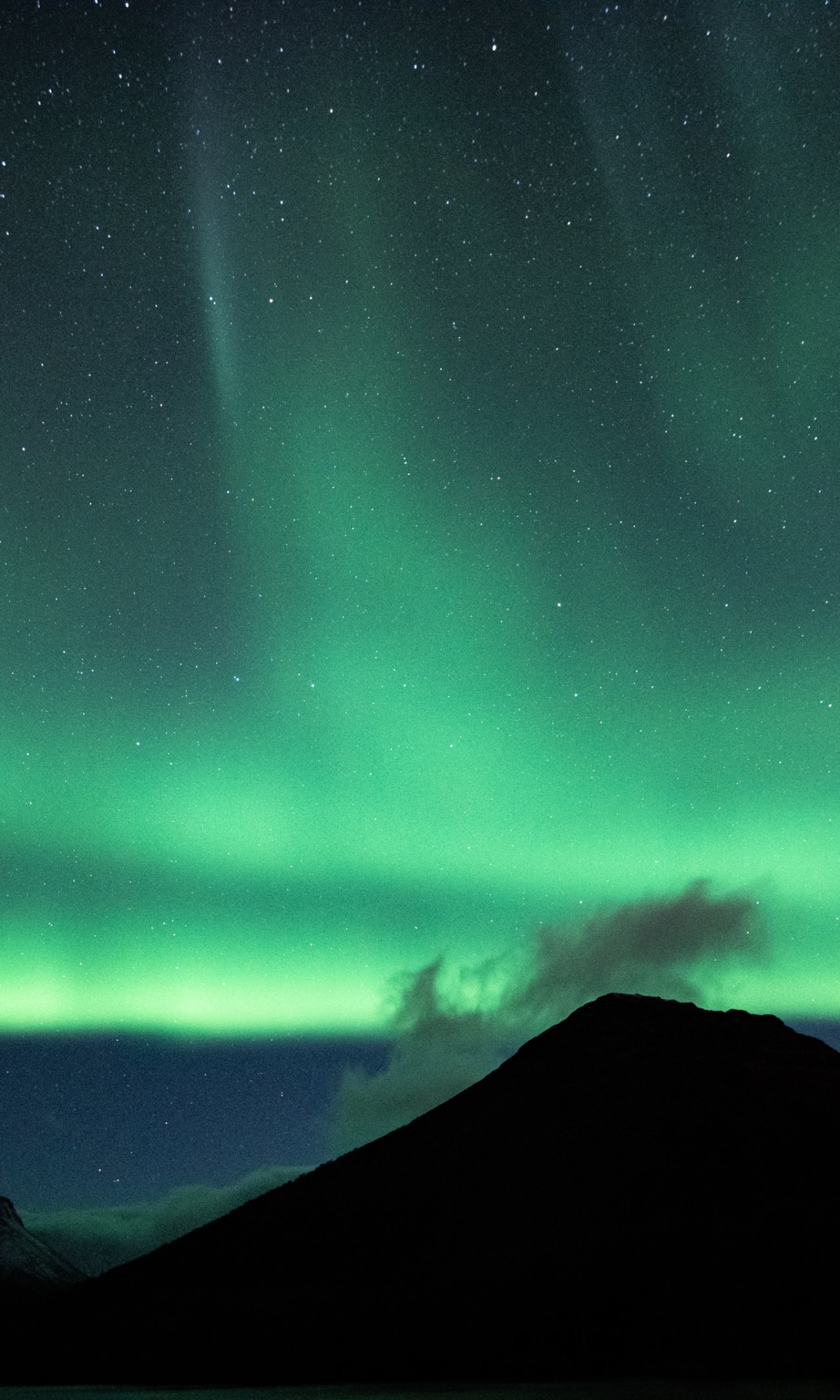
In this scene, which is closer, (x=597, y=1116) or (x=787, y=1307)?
(x=787, y=1307)

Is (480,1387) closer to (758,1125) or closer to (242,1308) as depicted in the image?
(242,1308)

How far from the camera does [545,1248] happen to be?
59375mm

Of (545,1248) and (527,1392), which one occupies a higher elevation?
(545,1248)

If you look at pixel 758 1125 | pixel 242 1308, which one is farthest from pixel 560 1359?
pixel 758 1125

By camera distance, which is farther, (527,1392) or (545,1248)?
(545,1248)

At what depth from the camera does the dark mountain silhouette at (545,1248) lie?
2025 inches

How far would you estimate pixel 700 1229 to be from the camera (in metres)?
59.2

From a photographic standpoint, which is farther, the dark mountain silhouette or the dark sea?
the dark mountain silhouette

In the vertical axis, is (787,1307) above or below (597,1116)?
below

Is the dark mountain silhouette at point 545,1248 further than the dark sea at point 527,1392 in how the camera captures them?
Yes

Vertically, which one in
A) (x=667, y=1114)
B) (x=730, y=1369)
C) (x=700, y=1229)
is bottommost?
(x=730, y=1369)

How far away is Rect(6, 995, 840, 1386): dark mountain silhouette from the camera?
169 feet

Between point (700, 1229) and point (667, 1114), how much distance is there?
1476cm

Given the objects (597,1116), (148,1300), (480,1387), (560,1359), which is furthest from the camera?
(597,1116)
